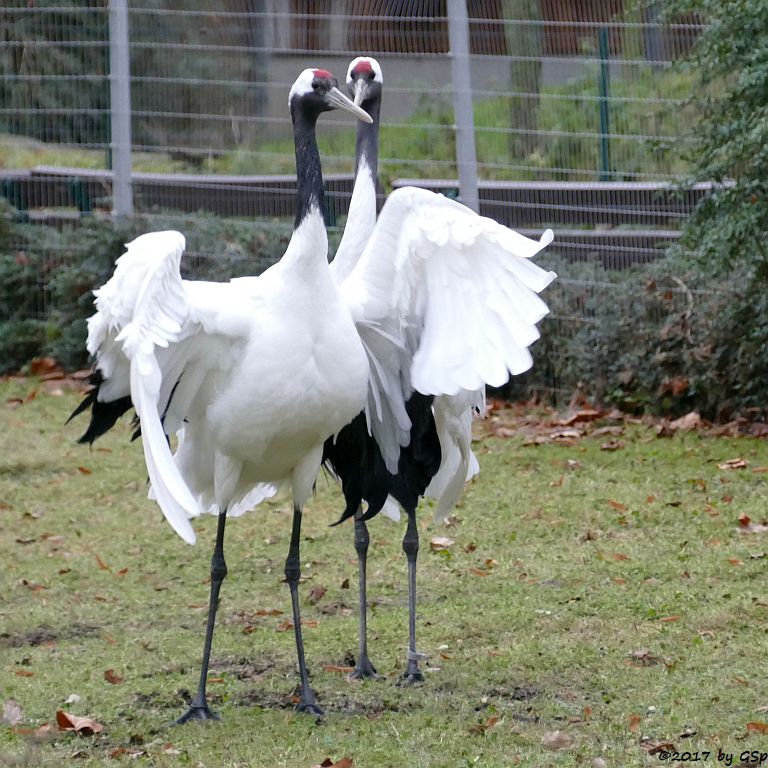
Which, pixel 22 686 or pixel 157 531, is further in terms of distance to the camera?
pixel 157 531

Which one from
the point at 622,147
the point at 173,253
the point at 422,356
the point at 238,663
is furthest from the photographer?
the point at 622,147

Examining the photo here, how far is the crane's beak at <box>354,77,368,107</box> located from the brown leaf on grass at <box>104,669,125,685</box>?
8.13 ft

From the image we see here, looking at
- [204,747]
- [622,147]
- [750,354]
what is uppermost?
[622,147]

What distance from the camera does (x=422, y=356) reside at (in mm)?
4766

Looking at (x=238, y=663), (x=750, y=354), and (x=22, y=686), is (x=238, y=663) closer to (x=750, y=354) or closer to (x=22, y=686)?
(x=22, y=686)

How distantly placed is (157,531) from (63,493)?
0.93m

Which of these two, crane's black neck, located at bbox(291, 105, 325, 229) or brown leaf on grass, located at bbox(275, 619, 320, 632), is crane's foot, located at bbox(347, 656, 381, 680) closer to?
brown leaf on grass, located at bbox(275, 619, 320, 632)

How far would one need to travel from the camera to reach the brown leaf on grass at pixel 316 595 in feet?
19.9

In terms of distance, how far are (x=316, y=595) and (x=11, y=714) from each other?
169 cm

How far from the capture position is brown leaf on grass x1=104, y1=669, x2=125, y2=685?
5.05m

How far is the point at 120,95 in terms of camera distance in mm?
10625

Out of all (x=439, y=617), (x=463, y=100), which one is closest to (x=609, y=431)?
(x=463, y=100)

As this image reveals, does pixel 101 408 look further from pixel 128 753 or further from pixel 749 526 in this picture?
pixel 749 526

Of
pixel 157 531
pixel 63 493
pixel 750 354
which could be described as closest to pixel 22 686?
pixel 157 531
